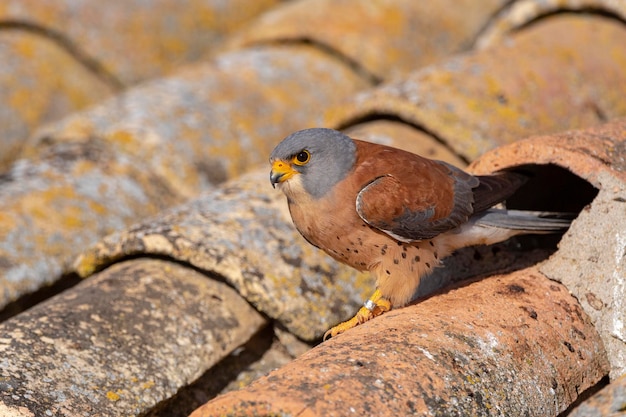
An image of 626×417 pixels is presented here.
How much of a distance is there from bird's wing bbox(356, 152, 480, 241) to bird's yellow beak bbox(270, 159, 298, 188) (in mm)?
294

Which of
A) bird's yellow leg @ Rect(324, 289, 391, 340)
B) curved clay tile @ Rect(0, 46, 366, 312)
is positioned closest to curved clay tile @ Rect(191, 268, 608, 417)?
bird's yellow leg @ Rect(324, 289, 391, 340)

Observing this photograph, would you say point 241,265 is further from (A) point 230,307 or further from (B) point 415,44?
(B) point 415,44

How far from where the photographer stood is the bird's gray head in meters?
3.08

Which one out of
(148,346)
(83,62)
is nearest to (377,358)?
(148,346)

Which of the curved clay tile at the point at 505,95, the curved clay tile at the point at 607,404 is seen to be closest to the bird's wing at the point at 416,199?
→ the curved clay tile at the point at 505,95

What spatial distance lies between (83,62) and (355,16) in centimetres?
185

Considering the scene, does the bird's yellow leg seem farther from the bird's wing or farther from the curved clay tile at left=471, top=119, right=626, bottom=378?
the curved clay tile at left=471, top=119, right=626, bottom=378

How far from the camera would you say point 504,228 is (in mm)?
3166

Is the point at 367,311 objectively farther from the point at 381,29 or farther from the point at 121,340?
the point at 381,29

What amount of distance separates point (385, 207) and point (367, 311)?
15.3 inches

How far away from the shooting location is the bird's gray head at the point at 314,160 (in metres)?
3.08

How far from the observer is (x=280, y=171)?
3.11 m

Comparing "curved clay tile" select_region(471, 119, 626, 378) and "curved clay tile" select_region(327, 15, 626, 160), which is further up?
"curved clay tile" select_region(327, 15, 626, 160)

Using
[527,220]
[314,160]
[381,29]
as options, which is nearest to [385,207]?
[314,160]
